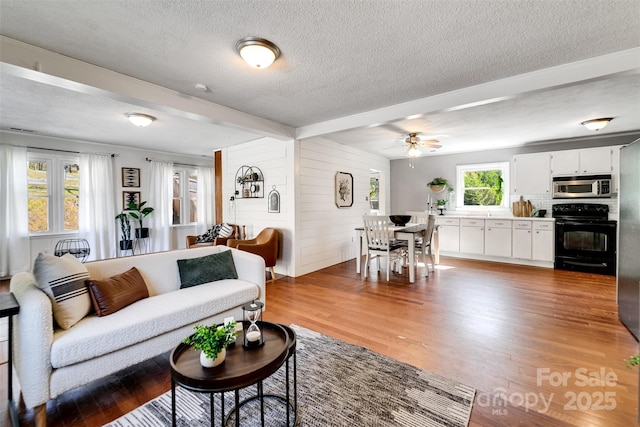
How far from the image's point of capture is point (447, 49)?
87.8 inches

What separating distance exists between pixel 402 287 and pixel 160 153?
6011mm

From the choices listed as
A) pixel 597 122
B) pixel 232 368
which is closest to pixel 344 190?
pixel 597 122

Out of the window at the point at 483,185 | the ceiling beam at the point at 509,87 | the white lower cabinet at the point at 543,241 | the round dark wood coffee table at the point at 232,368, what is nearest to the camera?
the round dark wood coffee table at the point at 232,368

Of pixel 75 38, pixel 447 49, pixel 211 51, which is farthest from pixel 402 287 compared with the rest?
pixel 75 38

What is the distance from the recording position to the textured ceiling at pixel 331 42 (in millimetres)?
1771

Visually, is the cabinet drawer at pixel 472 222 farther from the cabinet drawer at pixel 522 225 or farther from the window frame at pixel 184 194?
the window frame at pixel 184 194

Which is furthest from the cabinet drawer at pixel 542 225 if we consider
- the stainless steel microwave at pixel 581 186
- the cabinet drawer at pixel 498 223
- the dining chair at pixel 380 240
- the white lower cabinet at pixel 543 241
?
the dining chair at pixel 380 240

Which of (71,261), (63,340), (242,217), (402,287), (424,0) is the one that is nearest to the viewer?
(63,340)

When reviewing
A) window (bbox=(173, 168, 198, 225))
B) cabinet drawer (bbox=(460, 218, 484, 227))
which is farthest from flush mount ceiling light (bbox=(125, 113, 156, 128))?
cabinet drawer (bbox=(460, 218, 484, 227))

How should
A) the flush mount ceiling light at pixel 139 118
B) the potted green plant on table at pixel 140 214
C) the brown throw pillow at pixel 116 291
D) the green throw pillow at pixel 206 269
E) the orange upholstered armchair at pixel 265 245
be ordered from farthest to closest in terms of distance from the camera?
the potted green plant on table at pixel 140 214 < the orange upholstered armchair at pixel 265 245 < the flush mount ceiling light at pixel 139 118 < the green throw pillow at pixel 206 269 < the brown throw pillow at pixel 116 291

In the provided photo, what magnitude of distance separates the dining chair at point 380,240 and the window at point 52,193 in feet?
18.2

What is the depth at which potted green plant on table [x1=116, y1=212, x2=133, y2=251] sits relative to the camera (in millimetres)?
5746

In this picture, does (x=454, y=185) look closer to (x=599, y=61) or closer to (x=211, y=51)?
(x=599, y=61)

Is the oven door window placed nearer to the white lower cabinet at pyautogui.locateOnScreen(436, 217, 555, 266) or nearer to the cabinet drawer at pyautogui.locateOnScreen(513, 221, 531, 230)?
the white lower cabinet at pyautogui.locateOnScreen(436, 217, 555, 266)
